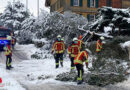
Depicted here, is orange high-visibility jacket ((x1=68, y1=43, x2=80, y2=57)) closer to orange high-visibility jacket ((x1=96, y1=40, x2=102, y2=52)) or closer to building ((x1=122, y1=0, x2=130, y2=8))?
orange high-visibility jacket ((x1=96, y1=40, x2=102, y2=52))

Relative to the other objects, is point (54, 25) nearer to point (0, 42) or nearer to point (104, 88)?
point (0, 42)

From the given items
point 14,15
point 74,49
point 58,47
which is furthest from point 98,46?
point 14,15

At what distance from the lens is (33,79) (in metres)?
8.38

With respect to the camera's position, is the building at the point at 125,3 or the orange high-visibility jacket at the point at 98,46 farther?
the building at the point at 125,3

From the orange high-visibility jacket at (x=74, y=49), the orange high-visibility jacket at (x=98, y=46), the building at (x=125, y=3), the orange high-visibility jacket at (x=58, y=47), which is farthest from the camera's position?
the building at (x=125, y=3)

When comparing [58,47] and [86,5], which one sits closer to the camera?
[58,47]

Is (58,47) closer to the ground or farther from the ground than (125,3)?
closer to the ground

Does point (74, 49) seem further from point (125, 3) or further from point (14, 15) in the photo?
point (14, 15)

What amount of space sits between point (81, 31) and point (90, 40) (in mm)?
1492

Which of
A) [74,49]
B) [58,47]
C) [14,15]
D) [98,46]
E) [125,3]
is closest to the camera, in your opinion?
[74,49]

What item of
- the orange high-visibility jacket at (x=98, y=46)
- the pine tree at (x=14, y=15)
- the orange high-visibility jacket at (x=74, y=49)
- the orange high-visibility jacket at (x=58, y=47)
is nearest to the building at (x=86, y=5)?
the pine tree at (x=14, y=15)

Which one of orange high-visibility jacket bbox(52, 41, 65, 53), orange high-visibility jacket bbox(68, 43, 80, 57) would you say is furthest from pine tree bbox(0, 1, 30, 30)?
orange high-visibility jacket bbox(68, 43, 80, 57)

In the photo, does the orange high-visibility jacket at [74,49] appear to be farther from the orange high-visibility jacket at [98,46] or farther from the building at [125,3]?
the building at [125,3]

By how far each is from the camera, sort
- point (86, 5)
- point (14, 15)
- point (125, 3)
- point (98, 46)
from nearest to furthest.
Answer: point (98, 46) → point (86, 5) → point (125, 3) → point (14, 15)
